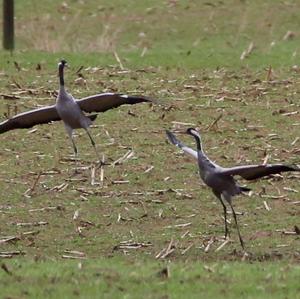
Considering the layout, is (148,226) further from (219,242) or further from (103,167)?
(103,167)

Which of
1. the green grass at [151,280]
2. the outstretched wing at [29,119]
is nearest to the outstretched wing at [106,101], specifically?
the outstretched wing at [29,119]

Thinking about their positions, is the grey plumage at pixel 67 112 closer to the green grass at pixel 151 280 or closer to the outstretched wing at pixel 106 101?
the outstretched wing at pixel 106 101

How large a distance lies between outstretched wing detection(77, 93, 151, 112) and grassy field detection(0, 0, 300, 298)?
0.96 metres

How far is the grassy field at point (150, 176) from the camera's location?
28.3ft

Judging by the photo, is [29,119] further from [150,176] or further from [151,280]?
[151,280]

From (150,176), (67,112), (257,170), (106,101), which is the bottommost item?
(150,176)

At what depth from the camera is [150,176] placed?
12555 millimetres

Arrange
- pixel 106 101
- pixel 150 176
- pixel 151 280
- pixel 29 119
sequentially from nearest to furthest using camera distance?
1. pixel 151 280
2. pixel 106 101
3. pixel 29 119
4. pixel 150 176

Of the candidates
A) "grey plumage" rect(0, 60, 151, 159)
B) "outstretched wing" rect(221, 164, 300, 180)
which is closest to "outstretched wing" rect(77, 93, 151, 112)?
"grey plumage" rect(0, 60, 151, 159)

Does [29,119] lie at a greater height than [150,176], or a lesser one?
greater

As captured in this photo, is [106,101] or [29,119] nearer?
[106,101]

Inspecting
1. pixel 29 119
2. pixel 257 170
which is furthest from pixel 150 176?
pixel 257 170

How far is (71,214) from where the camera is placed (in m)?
11.3

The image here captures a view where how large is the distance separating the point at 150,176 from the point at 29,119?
72.3 inches
